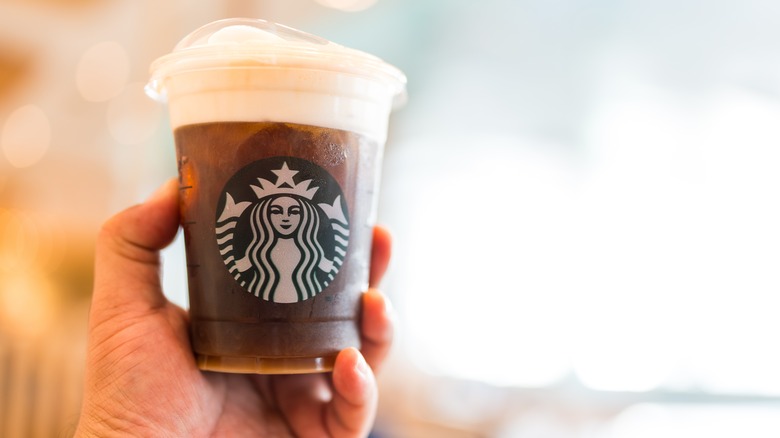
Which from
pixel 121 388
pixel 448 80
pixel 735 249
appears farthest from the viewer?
pixel 448 80

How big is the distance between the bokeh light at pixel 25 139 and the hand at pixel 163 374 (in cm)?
242

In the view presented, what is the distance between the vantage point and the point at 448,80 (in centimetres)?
329

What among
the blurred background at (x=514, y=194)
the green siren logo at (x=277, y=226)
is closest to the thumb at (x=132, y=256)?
the green siren logo at (x=277, y=226)

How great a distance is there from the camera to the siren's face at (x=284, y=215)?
1020 millimetres

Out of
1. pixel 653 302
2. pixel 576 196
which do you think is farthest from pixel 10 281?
pixel 653 302

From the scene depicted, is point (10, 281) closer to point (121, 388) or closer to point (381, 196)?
point (381, 196)

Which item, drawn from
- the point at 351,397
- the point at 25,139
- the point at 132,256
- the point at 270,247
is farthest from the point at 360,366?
the point at 25,139

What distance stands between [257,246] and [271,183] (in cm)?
9

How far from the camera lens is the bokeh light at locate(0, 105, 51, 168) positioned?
10.6 feet

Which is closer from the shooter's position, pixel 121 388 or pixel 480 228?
pixel 121 388

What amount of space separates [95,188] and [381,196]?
49.9 inches

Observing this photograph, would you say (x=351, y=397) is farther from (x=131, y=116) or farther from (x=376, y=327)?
(x=131, y=116)

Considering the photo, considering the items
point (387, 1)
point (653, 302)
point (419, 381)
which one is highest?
point (387, 1)

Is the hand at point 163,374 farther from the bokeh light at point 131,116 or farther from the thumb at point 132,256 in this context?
the bokeh light at point 131,116
